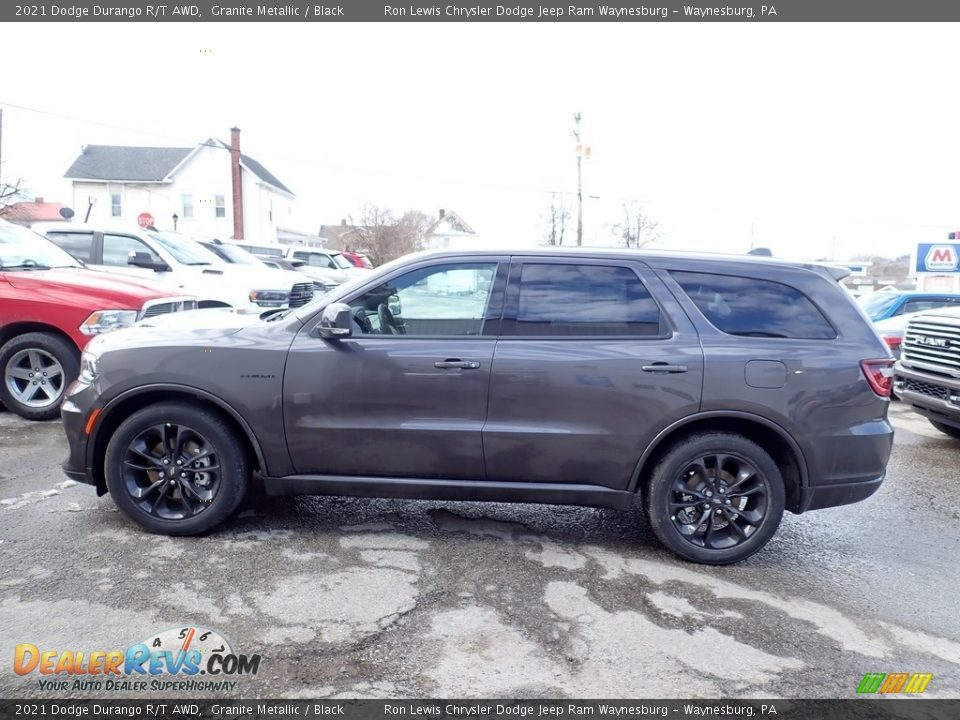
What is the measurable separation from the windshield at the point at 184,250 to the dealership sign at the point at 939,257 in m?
19.9

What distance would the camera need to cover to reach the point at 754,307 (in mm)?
4086

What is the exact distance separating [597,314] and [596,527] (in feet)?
4.82

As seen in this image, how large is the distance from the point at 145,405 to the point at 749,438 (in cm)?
357

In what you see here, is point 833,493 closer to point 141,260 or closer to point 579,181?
point 141,260

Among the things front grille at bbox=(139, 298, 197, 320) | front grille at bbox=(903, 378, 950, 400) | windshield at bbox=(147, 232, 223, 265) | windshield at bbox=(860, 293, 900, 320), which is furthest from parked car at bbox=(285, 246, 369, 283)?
front grille at bbox=(903, 378, 950, 400)

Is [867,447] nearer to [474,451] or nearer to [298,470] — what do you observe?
[474,451]

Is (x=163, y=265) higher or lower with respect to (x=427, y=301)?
higher

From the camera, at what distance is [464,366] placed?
396 centimetres

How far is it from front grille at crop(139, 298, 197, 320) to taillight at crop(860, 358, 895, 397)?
225 inches

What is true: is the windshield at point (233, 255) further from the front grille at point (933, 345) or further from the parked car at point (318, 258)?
the front grille at point (933, 345)

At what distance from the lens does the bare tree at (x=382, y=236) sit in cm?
4625

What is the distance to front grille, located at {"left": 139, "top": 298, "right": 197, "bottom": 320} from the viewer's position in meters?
6.81

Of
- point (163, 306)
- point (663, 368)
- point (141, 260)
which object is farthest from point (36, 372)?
point (663, 368)

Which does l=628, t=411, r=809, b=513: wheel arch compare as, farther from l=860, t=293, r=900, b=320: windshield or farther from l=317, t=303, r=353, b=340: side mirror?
l=860, t=293, r=900, b=320: windshield
